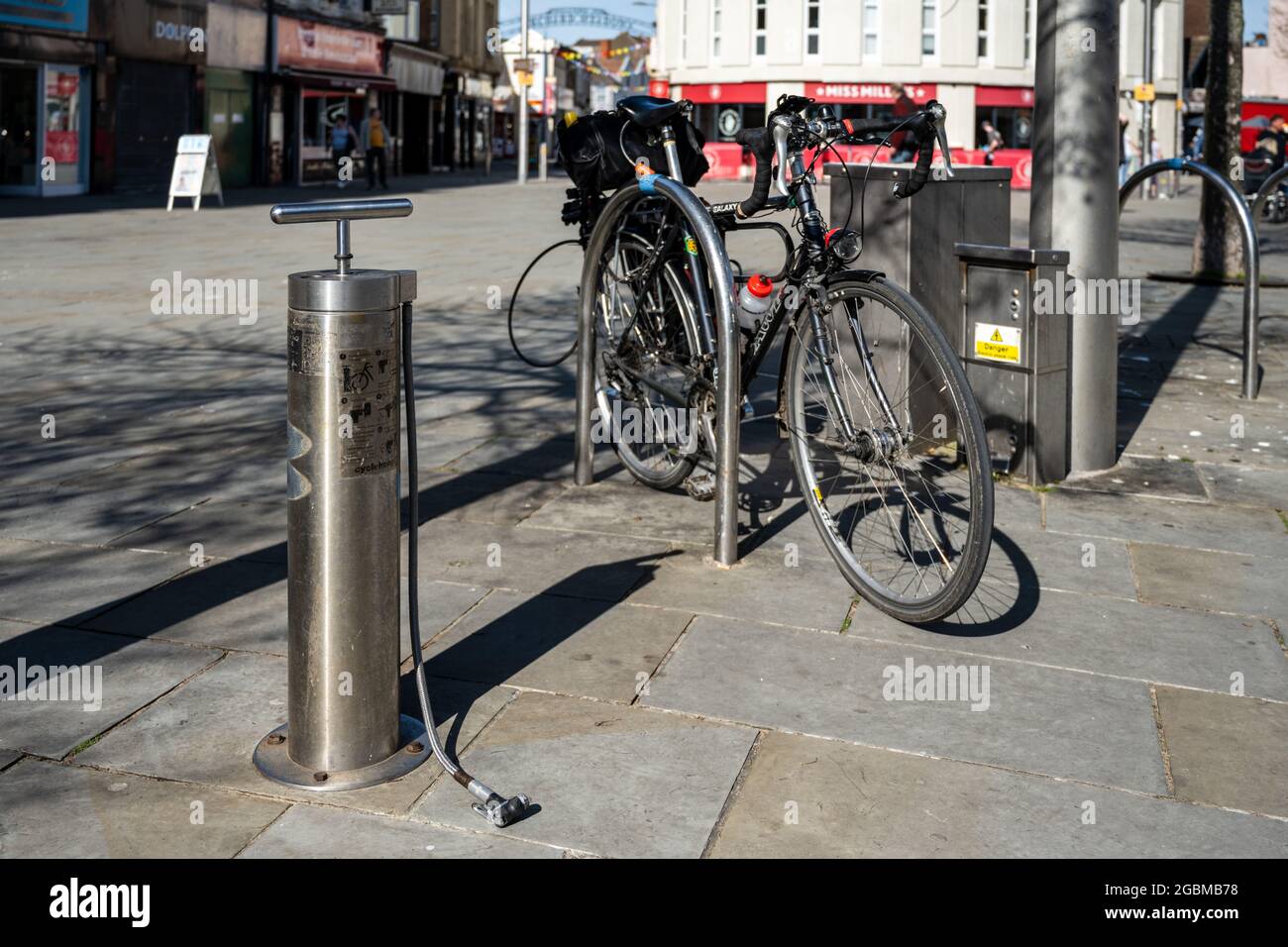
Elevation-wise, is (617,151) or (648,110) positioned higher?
(648,110)

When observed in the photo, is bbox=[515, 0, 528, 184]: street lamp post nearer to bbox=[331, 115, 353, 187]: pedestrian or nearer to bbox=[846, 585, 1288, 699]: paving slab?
bbox=[331, 115, 353, 187]: pedestrian

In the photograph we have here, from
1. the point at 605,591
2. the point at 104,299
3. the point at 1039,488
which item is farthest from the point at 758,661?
the point at 104,299

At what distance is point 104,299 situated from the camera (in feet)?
36.9

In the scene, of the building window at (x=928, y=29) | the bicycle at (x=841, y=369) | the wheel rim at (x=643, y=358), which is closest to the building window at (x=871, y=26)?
the building window at (x=928, y=29)

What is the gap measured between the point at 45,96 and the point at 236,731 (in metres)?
23.8

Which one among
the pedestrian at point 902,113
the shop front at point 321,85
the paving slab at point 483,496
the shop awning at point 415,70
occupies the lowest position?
the paving slab at point 483,496

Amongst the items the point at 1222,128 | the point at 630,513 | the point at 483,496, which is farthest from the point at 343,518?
the point at 1222,128

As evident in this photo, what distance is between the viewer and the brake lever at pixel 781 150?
4422 mm

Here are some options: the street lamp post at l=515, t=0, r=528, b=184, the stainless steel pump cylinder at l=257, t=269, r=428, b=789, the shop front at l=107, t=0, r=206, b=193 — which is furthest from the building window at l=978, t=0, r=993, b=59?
the stainless steel pump cylinder at l=257, t=269, r=428, b=789

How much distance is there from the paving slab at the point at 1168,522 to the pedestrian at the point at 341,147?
28.5m

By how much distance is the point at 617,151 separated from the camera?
5.38m

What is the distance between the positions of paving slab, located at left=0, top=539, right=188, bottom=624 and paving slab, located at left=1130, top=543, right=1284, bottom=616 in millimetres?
3136

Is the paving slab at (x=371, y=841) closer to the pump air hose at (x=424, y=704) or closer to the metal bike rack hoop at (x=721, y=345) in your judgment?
the pump air hose at (x=424, y=704)

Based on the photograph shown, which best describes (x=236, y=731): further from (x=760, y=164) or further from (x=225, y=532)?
(x=760, y=164)
